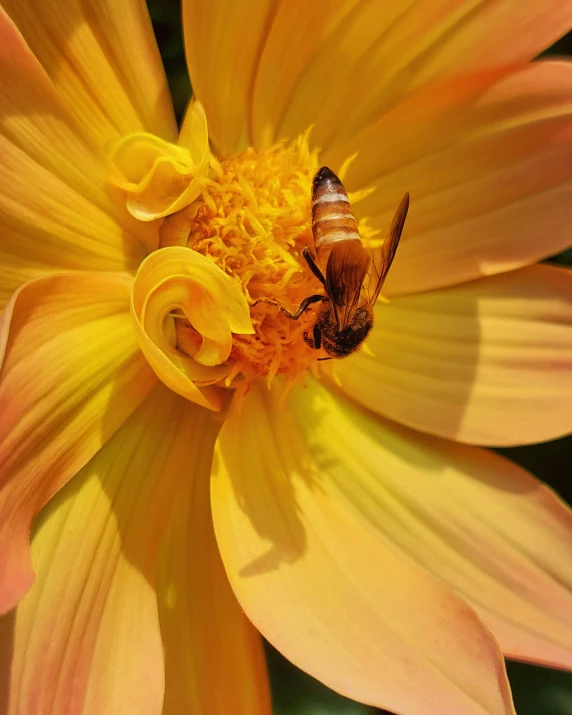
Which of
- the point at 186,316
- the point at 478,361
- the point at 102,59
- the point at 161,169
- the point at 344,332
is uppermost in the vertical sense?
the point at 102,59

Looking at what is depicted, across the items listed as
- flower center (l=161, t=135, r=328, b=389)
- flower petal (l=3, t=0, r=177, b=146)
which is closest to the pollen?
flower center (l=161, t=135, r=328, b=389)

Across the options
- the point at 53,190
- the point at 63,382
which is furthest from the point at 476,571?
the point at 53,190

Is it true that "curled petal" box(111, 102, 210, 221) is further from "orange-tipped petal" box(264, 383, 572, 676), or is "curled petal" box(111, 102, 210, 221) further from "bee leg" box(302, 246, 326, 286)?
"orange-tipped petal" box(264, 383, 572, 676)

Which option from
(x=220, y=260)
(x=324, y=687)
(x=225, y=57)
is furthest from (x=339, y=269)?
(x=324, y=687)

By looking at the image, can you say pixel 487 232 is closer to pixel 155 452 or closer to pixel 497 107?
pixel 497 107

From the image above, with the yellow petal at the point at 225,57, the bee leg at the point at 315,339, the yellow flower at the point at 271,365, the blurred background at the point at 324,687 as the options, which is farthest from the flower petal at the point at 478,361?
the yellow petal at the point at 225,57

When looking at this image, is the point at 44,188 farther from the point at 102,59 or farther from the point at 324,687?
the point at 324,687
